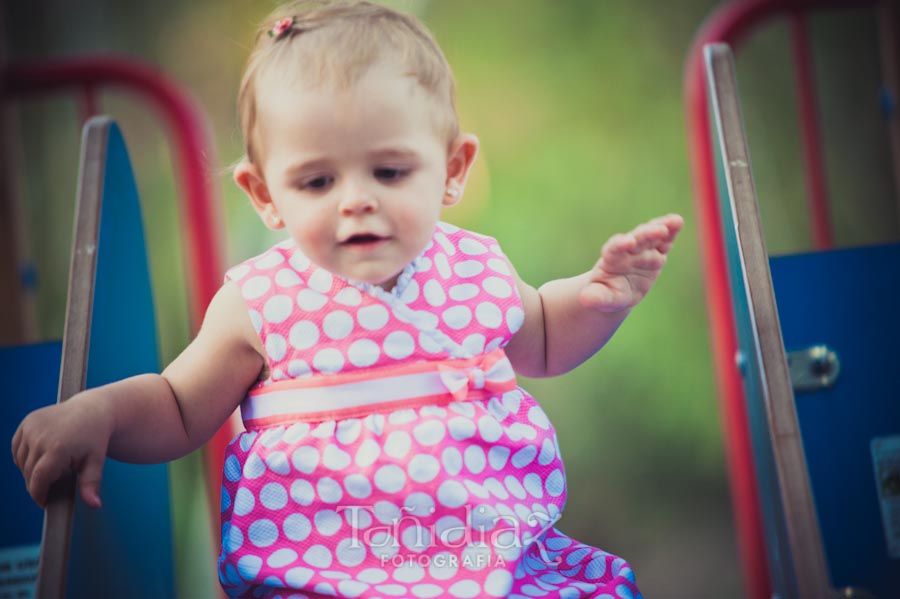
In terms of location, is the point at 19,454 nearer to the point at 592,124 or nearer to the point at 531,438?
the point at 531,438

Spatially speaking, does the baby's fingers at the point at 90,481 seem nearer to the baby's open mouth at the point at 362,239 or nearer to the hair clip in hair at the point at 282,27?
the baby's open mouth at the point at 362,239

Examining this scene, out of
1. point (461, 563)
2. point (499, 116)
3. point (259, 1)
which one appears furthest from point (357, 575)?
point (499, 116)

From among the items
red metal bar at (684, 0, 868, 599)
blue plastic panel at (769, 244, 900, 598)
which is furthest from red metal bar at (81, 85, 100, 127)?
blue plastic panel at (769, 244, 900, 598)

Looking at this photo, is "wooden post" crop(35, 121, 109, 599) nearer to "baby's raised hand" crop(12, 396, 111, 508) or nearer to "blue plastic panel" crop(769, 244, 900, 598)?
"baby's raised hand" crop(12, 396, 111, 508)

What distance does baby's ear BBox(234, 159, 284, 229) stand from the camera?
77 cm

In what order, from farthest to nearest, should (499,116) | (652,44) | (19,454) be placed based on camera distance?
(652,44)
(499,116)
(19,454)

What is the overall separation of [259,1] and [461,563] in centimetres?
62

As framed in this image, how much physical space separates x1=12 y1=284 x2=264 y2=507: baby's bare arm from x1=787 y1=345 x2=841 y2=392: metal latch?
0.53 metres

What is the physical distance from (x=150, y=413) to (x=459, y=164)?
0.33 meters

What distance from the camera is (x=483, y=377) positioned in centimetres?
74

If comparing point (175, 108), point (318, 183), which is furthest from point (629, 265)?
point (175, 108)

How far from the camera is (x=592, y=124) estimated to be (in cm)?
167

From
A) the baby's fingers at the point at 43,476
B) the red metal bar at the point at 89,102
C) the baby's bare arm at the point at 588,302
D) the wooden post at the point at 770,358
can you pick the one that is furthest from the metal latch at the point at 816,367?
the red metal bar at the point at 89,102

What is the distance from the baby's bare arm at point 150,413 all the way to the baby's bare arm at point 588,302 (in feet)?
0.79
